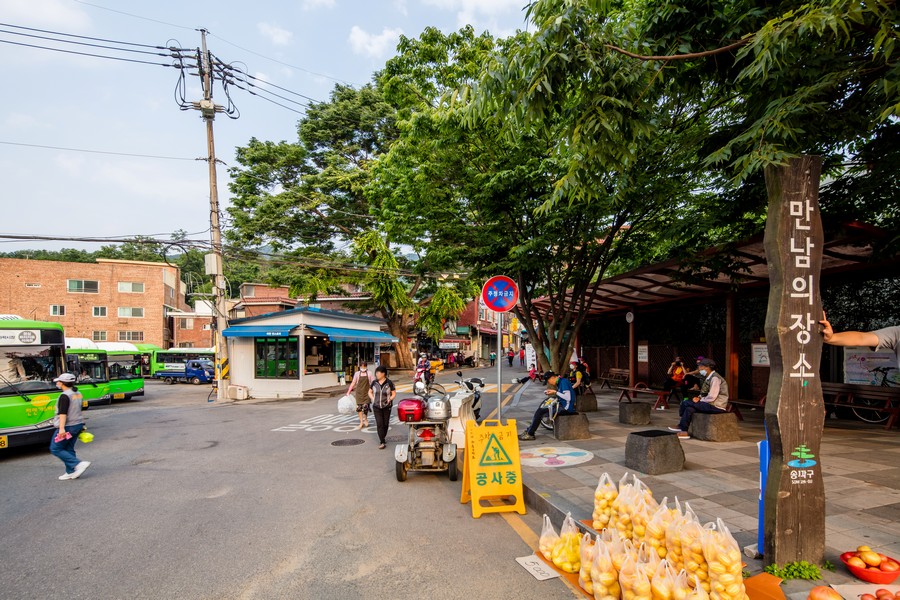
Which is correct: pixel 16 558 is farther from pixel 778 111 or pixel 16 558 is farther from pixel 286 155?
pixel 286 155

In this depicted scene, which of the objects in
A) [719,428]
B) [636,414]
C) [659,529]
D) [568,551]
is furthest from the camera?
[636,414]

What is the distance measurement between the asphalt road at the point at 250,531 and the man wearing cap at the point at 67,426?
10.2 inches

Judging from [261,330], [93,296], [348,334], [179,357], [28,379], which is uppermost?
[93,296]

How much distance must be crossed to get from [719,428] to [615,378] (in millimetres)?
12693

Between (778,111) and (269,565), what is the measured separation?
6302mm

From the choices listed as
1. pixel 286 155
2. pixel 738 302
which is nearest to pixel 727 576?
pixel 738 302

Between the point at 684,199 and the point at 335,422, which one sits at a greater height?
the point at 684,199

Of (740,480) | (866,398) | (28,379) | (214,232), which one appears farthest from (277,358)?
(866,398)

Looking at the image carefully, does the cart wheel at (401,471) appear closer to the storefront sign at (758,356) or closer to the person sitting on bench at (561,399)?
the person sitting on bench at (561,399)

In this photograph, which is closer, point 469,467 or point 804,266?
point 804,266

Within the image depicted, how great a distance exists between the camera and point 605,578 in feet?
10.9

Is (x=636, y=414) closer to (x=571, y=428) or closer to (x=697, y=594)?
(x=571, y=428)

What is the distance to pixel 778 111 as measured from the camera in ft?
14.6

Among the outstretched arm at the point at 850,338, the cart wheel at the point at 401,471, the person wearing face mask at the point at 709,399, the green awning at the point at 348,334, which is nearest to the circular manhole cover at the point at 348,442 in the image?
the cart wheel at the point at 401,471
